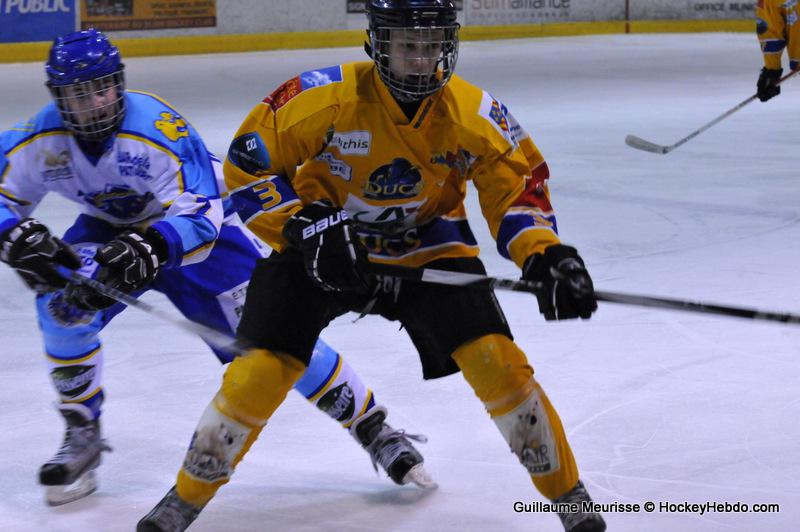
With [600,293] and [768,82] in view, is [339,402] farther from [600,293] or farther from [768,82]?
[768,82]

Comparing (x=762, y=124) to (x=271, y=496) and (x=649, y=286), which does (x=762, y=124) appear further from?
(x=271, y=496)

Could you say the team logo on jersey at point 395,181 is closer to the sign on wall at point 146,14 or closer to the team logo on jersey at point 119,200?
the team logo on jersey at point 119,200

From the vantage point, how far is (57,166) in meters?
2.63

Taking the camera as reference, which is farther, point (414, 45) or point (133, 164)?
point (133, 164)

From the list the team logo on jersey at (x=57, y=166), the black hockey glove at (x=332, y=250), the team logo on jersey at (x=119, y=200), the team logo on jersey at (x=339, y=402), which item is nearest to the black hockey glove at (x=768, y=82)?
the team logo on jersey at (x=339, y=402)

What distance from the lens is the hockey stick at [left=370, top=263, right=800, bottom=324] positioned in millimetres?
2098

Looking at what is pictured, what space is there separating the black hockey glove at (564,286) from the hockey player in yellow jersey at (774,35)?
16.3 ft

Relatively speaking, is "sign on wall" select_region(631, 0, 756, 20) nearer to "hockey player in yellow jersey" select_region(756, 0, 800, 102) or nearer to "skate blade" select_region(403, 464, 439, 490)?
"hockey player in yellow jersey" select_region(756, 0, 800, 102)

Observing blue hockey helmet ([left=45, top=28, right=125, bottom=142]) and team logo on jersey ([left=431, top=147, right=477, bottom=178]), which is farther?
blue hockey helmet ([left=45, top=28, right=125, bottom=142])

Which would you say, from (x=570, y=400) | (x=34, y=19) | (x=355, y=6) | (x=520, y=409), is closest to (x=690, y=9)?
(x=355, y=6)

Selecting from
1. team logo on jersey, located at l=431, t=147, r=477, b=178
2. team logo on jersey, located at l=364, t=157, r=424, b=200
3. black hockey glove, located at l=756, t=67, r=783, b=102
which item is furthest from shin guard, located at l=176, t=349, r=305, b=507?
black hockey glove, located at l=756, t=67, r=783, b=102

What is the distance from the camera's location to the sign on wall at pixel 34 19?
1066cm

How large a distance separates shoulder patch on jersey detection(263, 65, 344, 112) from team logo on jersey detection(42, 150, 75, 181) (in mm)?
581

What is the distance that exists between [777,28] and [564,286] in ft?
17.3
